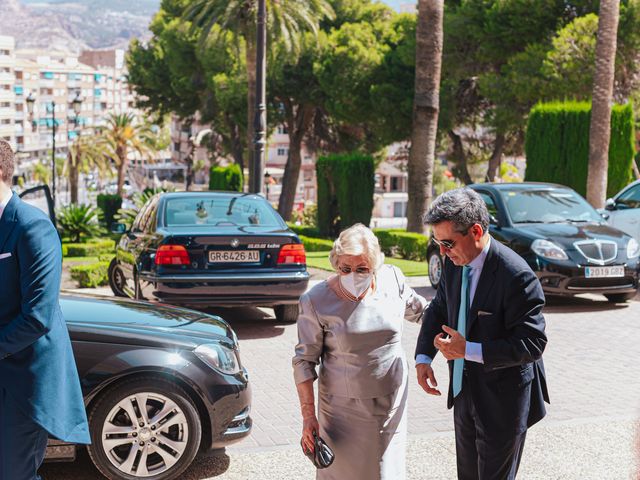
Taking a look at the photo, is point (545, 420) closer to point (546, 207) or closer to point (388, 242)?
point (546, 207)

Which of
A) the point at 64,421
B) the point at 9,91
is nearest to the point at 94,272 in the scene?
the point at 64,421

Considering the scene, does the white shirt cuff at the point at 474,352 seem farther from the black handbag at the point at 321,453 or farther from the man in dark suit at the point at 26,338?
the man in dark suit at the point at 26,338

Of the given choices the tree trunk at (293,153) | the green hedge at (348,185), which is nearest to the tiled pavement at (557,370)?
the green hedge at (348,185)

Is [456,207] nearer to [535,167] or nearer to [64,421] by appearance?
[64,421]

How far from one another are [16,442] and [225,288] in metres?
6.03

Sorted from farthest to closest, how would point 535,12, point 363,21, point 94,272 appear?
1. point 363,21
2. point 535,12
3. point 94,272

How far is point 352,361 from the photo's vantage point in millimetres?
3656

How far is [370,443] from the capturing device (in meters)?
3.67

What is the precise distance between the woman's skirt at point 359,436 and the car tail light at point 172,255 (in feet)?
18.9

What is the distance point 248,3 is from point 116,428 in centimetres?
Answer: 2622

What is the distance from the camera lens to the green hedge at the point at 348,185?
80.9ft

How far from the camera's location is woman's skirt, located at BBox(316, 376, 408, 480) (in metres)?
3.66

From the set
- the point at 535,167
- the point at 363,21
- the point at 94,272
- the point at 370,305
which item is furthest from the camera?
the point at 363,21

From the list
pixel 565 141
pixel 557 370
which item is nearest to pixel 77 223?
pixel 565 141
